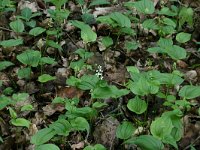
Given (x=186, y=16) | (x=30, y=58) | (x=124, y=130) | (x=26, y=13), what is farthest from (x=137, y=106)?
(x=26, y=13)

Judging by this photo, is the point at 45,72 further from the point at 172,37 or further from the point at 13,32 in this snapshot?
the point at 172,37

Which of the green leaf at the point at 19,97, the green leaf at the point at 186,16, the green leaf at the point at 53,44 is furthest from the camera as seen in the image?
the green leaf at the point at 186,16

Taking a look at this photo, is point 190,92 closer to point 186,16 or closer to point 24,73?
point 186,16

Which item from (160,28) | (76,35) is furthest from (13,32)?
(160,28)

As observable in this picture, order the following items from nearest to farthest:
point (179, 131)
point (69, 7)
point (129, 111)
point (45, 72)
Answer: point (179, 131)
point (129, 111)
point (45, 72)
point (69, 7)

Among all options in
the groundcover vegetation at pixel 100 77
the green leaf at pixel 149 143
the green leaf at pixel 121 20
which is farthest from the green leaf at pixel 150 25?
the green leaf at pixel 149 143

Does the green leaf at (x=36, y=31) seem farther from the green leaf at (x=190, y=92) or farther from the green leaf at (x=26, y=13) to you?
the green leaf at (x=190, y=92)

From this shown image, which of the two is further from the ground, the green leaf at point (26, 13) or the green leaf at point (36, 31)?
the green leaf at point (26, 13)
